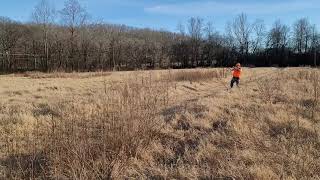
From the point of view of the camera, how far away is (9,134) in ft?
27.5

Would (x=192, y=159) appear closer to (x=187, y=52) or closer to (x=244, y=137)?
(x=244, y=137)

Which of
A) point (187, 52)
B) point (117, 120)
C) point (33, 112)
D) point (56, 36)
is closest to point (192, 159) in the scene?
point (117, 120)

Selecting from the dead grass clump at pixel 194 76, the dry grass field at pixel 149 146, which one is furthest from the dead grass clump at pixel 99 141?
the dead grass clump at pixel 194 76

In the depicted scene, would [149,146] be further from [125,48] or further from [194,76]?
[125,48]

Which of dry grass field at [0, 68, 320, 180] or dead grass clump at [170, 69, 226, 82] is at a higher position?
dead grass clump at [170, 69, 226, 82]

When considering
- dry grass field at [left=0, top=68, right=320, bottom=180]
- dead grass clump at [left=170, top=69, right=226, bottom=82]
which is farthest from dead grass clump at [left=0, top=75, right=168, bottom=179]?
dead grass clump at [left=170, top=69, right=226, bottom=82]

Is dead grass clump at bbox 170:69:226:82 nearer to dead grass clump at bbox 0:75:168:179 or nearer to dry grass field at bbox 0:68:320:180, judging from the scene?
dry grass field at bbox 0:68:320:180

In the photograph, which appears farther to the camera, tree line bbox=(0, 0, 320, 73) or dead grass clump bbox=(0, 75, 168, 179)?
tree line bbox=(0, 0, 320, 73)

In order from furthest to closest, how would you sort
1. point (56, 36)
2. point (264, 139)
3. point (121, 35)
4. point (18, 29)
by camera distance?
point (121, 35) → point (18, 29) → point (56, 36) → point (264, 139)

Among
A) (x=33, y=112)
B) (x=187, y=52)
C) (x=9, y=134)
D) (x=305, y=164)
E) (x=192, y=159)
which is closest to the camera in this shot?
(x=305, y=164)

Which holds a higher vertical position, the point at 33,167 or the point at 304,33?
the point at 304,33

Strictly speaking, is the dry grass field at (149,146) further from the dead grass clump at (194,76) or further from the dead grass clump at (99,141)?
the dead grass clump at (194,76)

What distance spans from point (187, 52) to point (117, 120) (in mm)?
82132

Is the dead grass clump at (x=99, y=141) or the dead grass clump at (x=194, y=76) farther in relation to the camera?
the dead grass clump at (x=194, y=76)
